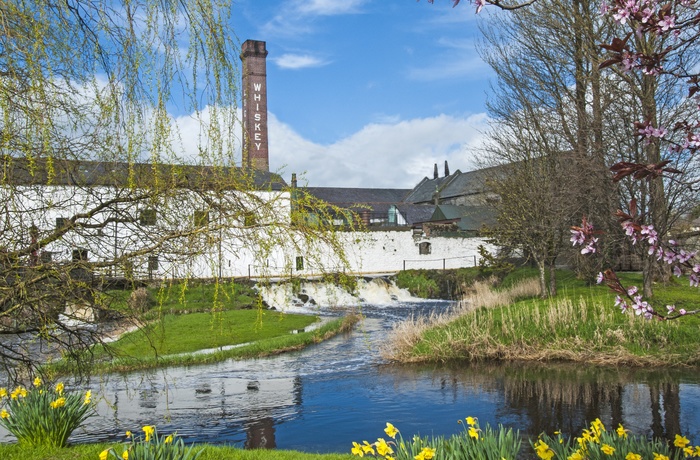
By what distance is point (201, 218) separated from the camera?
4.38 m

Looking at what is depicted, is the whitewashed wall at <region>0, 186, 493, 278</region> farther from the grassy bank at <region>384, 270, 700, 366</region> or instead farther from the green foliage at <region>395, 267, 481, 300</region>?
the green foliage at <region>395, 267, 481, 300</region>

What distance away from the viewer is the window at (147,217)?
4621mm

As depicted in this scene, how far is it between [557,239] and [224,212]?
19.9 meters

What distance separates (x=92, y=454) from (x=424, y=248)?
34156mm

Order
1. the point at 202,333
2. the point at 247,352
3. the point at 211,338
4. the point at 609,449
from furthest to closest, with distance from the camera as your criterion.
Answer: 1. the point at 202,333
2. the point at 211,338
3. the point at 247,352
4. the point at 609,449

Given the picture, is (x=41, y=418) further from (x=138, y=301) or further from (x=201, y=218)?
(x=201, y=218)

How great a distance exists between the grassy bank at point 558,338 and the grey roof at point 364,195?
133 ft

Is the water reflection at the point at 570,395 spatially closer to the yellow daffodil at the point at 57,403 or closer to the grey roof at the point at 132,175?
the yellow daffodil at the point at 57,403

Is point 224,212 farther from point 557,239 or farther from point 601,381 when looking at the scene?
point 557,239

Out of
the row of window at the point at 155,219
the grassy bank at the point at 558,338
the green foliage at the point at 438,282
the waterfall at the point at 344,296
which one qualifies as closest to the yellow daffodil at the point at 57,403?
the row of window at the point at 155,219

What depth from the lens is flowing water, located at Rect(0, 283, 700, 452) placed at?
31.3 feet

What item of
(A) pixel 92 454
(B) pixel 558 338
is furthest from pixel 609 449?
(B) pixel 558 338

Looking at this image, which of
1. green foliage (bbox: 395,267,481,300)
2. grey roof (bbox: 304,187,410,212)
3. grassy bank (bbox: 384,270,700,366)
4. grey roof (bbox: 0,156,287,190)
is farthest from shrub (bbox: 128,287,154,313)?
grey roof (bbox: 304,187,410,212)

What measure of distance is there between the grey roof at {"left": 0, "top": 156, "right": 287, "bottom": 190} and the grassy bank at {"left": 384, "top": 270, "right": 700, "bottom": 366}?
11322 mm
